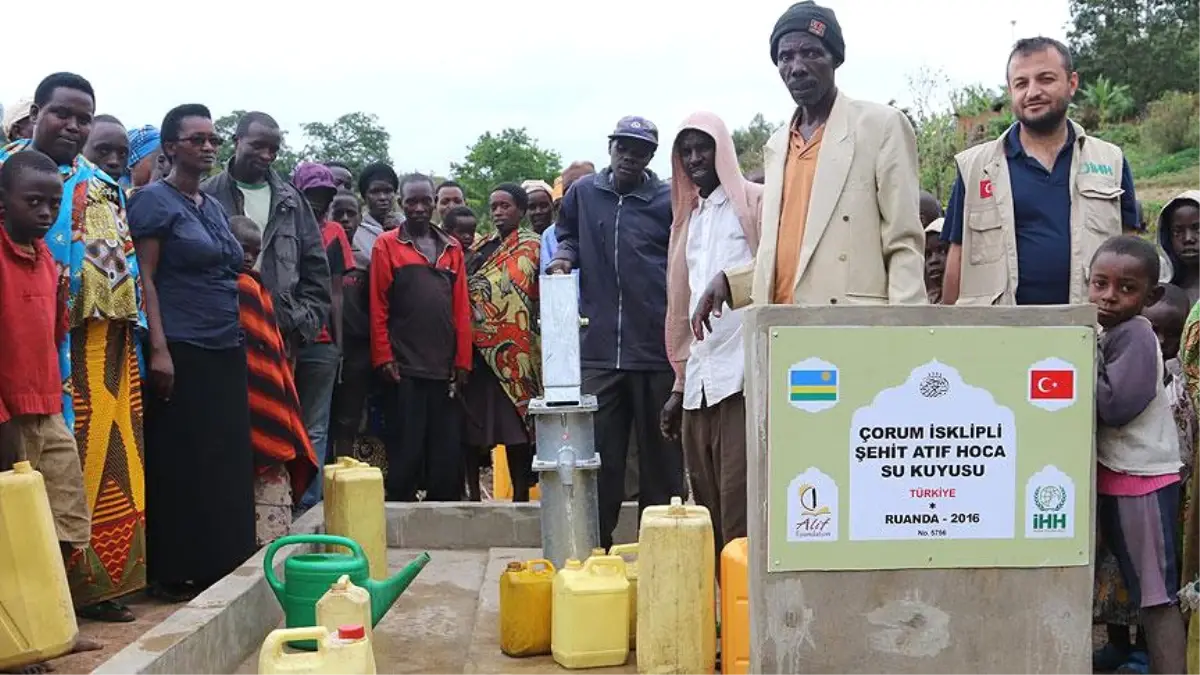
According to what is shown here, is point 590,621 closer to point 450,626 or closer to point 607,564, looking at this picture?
point 607,564

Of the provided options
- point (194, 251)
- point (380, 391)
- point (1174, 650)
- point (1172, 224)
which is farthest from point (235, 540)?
point (1172, 224)

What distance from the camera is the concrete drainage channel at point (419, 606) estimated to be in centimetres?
375

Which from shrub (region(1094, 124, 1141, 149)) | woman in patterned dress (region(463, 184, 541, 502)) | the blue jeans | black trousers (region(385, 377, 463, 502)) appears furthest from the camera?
shrub (region(1094, 124, 1141, 149))

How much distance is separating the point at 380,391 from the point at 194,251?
2.28 m

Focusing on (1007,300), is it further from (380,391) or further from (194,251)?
(380,391)

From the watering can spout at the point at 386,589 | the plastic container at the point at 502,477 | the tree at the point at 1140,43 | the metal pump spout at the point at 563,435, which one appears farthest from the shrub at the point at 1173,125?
the watering can spout at the point at 386,589

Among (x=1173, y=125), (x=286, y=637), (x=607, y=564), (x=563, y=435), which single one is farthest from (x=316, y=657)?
(x=1173, y=125)

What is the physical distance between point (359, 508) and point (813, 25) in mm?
2638

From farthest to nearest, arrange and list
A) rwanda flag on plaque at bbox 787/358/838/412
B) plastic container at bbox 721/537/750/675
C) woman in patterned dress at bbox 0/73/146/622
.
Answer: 1. woman in patterned dress at bbox 0/73/146/622
2. plastic container at bbox 721/537/750/675
3. rwanda flag on plaque at bbox 787/358/838/412

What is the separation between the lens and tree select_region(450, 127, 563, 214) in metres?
31.5

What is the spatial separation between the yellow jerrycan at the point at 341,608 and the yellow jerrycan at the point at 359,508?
1.34 metres

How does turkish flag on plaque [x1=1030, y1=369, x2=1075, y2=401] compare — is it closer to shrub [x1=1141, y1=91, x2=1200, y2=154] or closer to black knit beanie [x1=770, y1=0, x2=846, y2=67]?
black knit beanie [x1=770, y1=0, x2=846, y2=67]

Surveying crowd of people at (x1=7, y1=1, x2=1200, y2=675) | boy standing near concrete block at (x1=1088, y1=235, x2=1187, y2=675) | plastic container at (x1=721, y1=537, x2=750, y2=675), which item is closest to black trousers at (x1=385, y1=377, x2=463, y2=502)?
crowd of people at (x1=7, y1=1, x2=1200, y2=675)

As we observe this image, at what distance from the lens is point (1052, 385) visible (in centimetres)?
327
